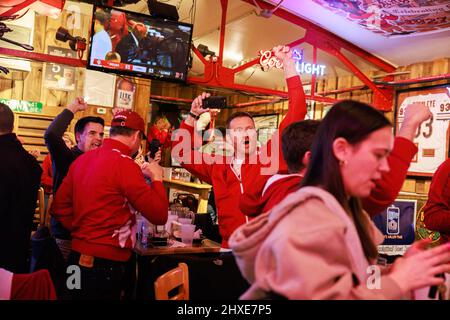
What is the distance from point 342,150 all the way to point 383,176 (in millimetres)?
596

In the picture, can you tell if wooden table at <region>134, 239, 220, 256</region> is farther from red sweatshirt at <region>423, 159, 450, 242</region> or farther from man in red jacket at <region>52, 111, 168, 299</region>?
red sweatshirt at <region>423, 159, 450, 242</region>

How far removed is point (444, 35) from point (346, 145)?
20.4ft

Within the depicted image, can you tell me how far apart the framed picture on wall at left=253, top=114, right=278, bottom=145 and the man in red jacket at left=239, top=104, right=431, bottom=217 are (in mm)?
8001

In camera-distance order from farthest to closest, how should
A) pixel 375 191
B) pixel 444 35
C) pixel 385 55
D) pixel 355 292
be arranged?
pixel 385 55 < pixel 444 35 < pixel 375 191 < pixel 355 292

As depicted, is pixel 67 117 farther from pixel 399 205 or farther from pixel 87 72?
pixel 87 72

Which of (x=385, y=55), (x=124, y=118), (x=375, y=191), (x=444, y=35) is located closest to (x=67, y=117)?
(x=124, y=118)

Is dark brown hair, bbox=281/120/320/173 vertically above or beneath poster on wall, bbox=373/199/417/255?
above

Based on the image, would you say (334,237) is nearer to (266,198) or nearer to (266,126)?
(266,198)

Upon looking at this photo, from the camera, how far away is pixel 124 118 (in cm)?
289

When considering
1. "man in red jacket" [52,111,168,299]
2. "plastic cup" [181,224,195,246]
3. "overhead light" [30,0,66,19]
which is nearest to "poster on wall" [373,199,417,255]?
"plastic cup" [181,224,195,246]

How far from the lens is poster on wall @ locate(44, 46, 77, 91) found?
22.5ft

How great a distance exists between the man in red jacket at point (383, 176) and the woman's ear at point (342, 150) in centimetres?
51

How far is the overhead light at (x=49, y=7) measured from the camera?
6363 mm

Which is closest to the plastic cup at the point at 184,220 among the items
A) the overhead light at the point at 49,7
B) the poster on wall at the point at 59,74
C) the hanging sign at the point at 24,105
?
the hanging sign at the point at 24,105
